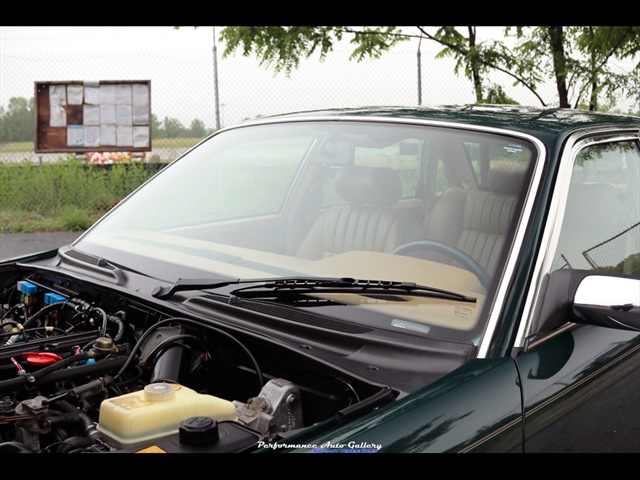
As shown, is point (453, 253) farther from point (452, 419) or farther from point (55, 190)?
point (55, 190)

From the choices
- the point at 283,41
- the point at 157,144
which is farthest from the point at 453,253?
the point at 157,144

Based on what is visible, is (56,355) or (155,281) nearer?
(56,355)

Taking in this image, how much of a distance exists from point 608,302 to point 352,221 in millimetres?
1065

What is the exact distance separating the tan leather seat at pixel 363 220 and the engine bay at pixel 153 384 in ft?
1.98

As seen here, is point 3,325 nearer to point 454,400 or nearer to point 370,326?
point 370,326

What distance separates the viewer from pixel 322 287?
7.47 feet

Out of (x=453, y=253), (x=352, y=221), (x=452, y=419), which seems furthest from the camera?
(x=352, y=221)

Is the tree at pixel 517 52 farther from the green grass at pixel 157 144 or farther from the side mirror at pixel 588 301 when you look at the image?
the side mirror at pixel 588 301

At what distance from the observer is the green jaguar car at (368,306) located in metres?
1.88

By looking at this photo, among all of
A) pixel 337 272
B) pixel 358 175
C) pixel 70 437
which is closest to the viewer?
pixel 70 437
